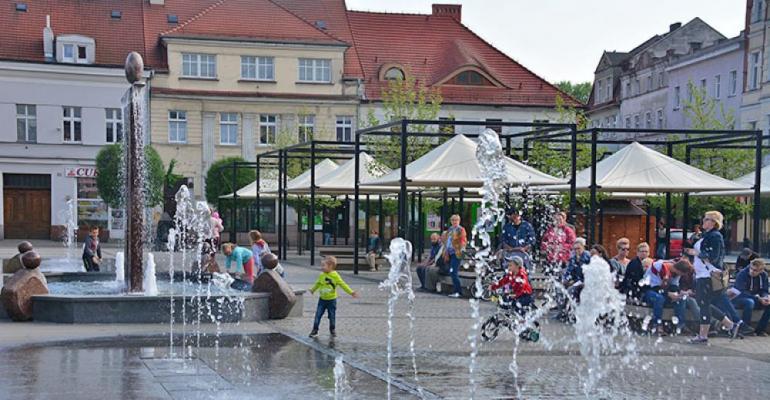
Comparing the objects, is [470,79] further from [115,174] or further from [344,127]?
[115,174]

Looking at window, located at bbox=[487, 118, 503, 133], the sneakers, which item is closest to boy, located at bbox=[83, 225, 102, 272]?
window, located at bbox=[487, 118, 503, 133]

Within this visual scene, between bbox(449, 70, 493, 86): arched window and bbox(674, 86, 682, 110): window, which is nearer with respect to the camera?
bbox(674, 86, 682, 110): window

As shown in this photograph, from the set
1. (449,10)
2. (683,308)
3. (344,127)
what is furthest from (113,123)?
(683,308)

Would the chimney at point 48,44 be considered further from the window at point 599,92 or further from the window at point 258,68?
the window at point 599,92

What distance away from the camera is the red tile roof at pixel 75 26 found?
50406 millimetres

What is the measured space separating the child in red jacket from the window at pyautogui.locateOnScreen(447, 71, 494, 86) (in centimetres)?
4323

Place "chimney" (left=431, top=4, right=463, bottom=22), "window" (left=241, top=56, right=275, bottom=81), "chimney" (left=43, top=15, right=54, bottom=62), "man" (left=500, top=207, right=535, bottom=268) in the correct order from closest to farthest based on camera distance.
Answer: "man" (left=500, top=207, right=535, bottom=268), "chimney" (left=43, top=15, right=54, bottom=62), "window" (left=241, top=56, right=275, bottom=81), "chimney" (left=431, top=4, right=463, bottom=22)

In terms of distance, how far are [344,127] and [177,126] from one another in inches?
344

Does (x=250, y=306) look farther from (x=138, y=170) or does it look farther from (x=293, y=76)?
(x=293, y=76)

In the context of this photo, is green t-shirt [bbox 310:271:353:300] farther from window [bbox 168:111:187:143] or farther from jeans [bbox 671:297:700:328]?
window [bbox 168:111:187:143]

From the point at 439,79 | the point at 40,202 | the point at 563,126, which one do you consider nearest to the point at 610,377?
the point at 563,126

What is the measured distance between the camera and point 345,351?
492 inches

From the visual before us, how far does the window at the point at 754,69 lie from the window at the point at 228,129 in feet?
84.4

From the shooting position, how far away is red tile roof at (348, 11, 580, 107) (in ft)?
186
